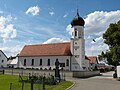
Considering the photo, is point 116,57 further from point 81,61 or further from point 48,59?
point 48,59

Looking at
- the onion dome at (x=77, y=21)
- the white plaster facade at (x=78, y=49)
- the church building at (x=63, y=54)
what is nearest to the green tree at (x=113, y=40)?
the white plaster facade at (x=78, y=49)

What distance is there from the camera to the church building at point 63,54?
56438mm

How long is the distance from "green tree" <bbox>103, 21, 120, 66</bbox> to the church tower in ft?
47.1

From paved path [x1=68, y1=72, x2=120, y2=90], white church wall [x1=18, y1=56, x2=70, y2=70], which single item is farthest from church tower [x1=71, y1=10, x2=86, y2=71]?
paved path [x1=68, y1=72, x2=120, y2=90]

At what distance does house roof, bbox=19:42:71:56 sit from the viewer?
59031mm

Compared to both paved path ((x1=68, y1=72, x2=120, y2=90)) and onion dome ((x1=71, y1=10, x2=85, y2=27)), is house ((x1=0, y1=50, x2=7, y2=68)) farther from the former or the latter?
paved path ((x1=68, y1=72, x2=120, y2=90))

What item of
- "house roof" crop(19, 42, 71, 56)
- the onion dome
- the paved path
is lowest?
the paved path

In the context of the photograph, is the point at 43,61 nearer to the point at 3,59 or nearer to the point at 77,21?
the point at 77,21

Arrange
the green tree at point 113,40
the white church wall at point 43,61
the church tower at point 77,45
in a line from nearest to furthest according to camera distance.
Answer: the green tree at point 113,40 → the church tower at point 77,45 → the white church wall at point 43,61

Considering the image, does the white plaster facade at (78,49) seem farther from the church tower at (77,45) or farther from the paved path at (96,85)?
the paved path at (96,85)

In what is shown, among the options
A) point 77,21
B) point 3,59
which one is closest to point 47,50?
point 77,21

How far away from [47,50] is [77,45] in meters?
A: 10.3

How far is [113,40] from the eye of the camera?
127ft

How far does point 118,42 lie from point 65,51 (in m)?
22.3
